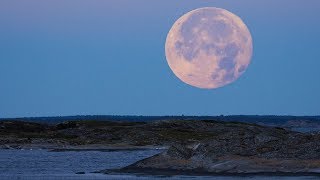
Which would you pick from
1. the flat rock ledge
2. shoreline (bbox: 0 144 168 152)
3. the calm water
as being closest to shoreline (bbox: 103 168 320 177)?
the flat rock ledge

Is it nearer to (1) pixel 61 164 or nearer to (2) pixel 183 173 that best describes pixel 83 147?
(1) pixel 61 164

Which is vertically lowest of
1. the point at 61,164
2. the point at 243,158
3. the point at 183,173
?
the point at 183,173

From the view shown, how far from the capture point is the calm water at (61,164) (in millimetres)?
72938

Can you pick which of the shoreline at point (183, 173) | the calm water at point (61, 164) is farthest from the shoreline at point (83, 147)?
the shoreline at point (183, 173)

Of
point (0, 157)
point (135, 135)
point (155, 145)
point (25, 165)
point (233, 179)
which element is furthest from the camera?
point (135, 135)

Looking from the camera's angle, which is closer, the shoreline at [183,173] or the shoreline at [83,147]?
the shoreline at [183,173]

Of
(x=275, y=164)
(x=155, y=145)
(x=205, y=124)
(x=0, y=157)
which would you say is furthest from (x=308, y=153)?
(x=205, y=124)

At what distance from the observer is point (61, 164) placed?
89812 mm

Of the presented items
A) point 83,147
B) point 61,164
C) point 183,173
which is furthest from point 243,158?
point 83,147

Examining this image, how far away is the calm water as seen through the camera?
7294 cm

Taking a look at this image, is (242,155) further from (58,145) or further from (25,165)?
(58,145)

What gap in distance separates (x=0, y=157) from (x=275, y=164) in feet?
143

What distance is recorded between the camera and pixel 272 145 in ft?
251

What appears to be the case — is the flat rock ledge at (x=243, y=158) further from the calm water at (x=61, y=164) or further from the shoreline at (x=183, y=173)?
the calm water at (x=61, y=164)
